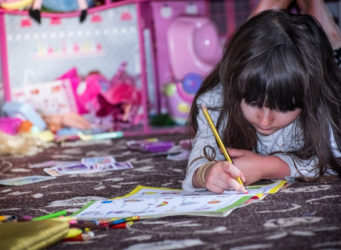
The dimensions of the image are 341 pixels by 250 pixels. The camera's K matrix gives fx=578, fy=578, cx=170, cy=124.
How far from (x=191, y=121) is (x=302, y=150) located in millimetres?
281

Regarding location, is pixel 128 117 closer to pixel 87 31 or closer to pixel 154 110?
pixel 154 110

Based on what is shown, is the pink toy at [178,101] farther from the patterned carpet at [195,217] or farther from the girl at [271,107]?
the girl at [271,107]

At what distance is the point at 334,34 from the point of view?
1.71 meters

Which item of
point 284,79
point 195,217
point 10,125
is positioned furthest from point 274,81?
point 10,125

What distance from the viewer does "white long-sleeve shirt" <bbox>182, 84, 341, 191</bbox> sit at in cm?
132

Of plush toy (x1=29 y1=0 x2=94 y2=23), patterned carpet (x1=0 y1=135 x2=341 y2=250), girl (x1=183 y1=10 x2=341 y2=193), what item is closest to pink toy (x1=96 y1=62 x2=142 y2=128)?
plush toy (x1=29 y1=0 x2=94 y2=23)

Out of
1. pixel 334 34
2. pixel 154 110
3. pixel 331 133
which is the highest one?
pixel 334 34

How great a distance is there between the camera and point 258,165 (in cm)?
127

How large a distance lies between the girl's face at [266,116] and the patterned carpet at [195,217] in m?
0.15

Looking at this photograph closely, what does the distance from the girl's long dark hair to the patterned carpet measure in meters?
0.13

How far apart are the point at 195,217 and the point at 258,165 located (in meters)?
0.27

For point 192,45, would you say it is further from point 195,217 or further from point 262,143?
point 195,217

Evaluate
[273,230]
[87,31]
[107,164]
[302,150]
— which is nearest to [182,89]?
[87,31]

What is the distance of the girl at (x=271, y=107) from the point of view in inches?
46.0
